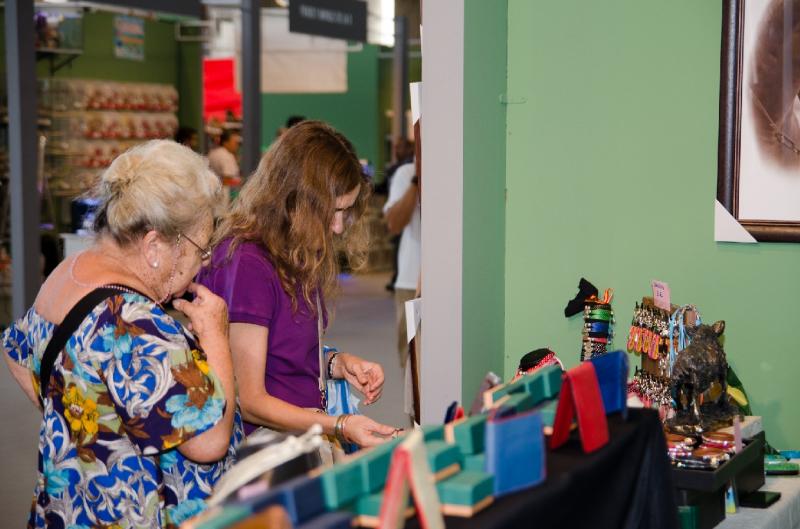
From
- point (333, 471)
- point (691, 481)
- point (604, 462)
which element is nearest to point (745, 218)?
point (691, 481)

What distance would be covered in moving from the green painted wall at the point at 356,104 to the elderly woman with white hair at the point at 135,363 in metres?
16.1

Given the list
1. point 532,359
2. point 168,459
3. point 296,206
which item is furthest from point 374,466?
point 532,359

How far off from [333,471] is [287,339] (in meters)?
A: 1.18

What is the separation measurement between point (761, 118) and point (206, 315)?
1.91m

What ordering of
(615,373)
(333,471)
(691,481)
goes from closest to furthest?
(333,471) < (615,373) < (691,481)

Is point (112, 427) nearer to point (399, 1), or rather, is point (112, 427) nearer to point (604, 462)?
point (604, 462)

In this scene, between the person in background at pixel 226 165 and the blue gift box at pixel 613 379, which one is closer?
the blue gift box at pixel 613 379

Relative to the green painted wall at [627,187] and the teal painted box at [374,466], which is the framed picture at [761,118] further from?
the teal painted box at [374,466]

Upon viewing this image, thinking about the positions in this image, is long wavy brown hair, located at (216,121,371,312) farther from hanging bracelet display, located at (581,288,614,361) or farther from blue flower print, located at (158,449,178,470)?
hanging bracelet display, located at (581,288,614,361)

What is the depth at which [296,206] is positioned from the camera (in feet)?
8.30

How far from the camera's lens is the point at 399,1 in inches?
656

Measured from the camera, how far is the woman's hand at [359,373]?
281cm

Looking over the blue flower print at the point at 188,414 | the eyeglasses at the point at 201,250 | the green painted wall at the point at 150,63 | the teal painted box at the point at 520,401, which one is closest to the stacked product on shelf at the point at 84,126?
the green painted wall at the point at 150,63

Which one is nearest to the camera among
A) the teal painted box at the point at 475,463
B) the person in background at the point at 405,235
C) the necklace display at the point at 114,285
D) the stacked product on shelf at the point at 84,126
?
the teal painted box at the point at 475,463
